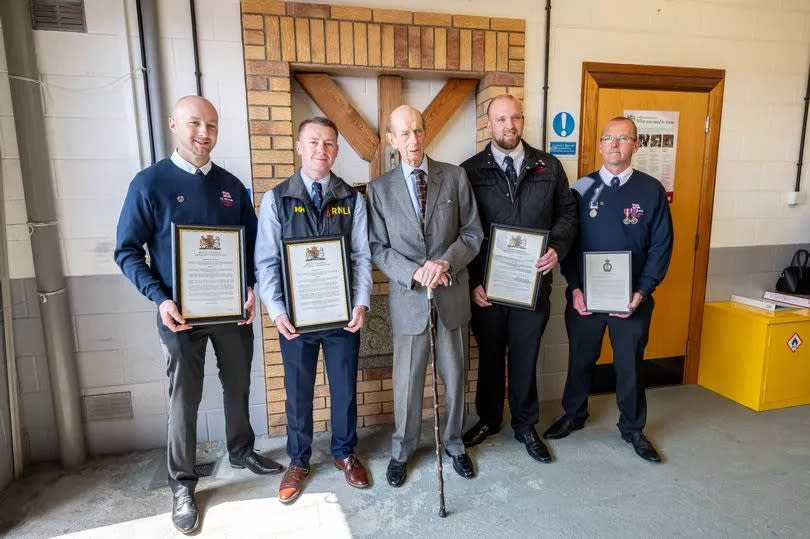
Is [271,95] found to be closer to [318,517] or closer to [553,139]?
[553,139]

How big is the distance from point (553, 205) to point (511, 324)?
2.19 feet

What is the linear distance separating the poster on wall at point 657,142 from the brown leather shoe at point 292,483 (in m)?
2.76

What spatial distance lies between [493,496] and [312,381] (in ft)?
3.30

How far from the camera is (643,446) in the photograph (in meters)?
2.55

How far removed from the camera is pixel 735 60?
321 centimetres

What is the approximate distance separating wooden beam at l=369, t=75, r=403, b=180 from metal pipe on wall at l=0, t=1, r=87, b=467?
1.68 meters

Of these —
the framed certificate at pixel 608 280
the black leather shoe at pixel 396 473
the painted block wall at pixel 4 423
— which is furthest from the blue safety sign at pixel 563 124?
the painted block wall at pixel 4 423

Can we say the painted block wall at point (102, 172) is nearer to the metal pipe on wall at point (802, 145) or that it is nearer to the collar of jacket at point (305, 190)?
the collar of jacket at point (305, 190)

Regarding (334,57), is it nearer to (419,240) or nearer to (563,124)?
(419,240)

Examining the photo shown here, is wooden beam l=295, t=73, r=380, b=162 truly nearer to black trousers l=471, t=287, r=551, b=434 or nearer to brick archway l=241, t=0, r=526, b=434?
brick archway l=241, t=0, r=526, b=434

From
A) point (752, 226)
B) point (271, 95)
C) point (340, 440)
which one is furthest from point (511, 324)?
point (752, 226)

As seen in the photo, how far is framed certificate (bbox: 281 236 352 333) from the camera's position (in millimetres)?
2115

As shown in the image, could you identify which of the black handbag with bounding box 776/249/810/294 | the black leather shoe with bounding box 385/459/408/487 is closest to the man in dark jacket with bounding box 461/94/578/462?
the black leather shoe with bounding box 385/459/408/487

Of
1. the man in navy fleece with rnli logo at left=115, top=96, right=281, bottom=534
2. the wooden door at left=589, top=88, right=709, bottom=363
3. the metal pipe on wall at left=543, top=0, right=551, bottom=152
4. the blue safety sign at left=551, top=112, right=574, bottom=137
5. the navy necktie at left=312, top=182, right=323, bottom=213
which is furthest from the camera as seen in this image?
the wooden door at left=589, top=88, right=709, bottom=363
